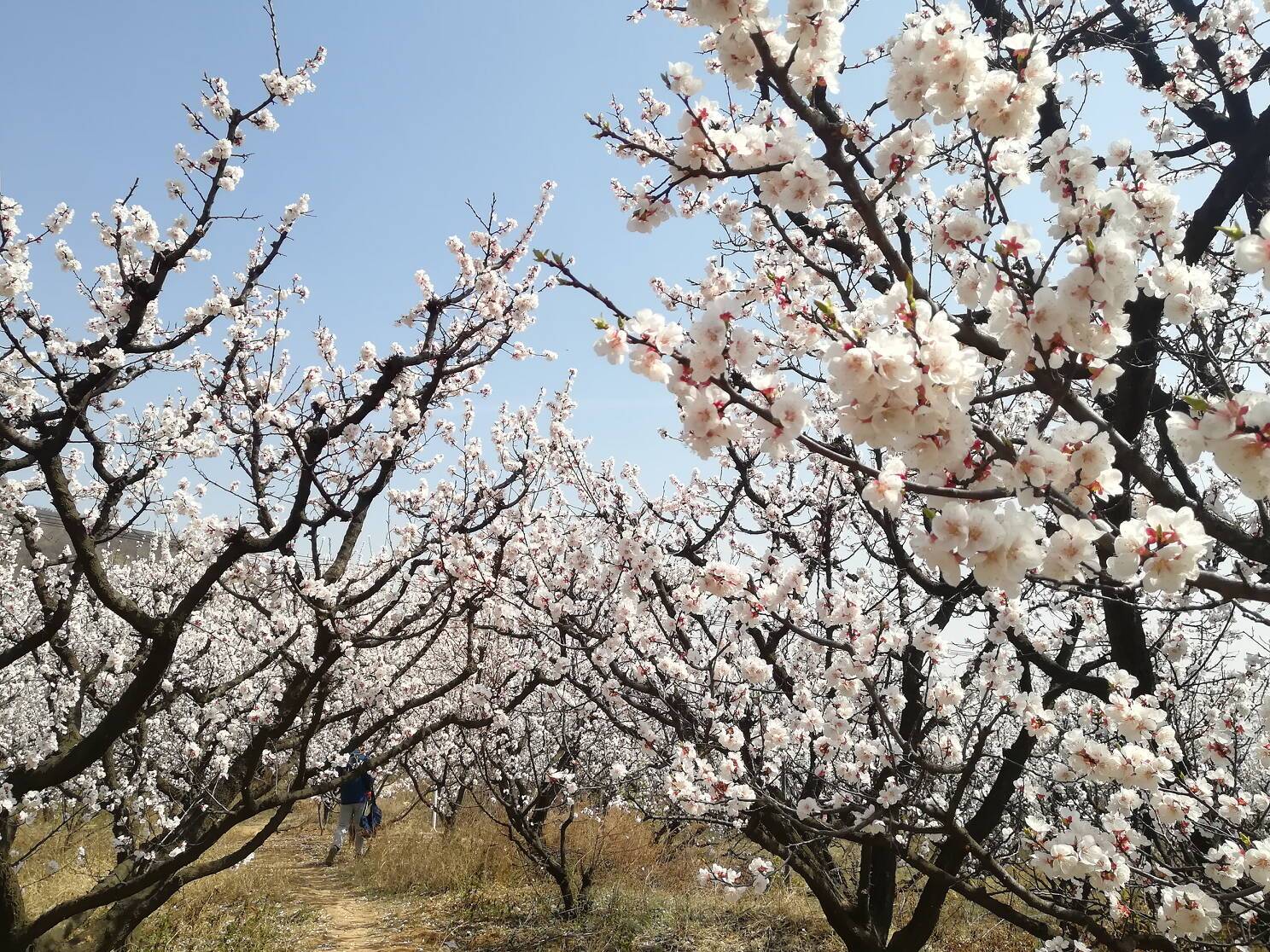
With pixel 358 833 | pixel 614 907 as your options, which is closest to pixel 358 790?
pixel 358 833

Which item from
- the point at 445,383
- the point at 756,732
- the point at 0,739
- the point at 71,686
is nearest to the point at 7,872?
the point at 71,686

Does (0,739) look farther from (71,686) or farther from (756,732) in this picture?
(756,732)

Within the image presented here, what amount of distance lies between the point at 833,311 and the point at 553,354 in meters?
4.79

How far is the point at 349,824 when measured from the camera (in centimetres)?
1320

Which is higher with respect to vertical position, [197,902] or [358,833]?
[197,902]

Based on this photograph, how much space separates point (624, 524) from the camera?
6.09 m

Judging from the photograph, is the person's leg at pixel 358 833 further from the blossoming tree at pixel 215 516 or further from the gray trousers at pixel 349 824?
the blossoming tree at pixel 215 516

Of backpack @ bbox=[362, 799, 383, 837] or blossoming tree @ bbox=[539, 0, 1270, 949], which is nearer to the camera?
blossoming tree @ bbox=[539, 0, 1270, 949]

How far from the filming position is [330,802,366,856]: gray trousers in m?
12.9

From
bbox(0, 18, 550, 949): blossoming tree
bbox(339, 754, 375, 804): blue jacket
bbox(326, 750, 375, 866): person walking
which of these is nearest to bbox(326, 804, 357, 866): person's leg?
bbox(326, 750, 375, 866): person walking

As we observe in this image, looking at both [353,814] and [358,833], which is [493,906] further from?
[353,814]

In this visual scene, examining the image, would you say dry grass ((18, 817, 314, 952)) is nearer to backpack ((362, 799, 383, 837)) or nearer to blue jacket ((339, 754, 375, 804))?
blue jacket ((339, 754, 375, 804))

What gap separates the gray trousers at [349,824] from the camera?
12.9 metres

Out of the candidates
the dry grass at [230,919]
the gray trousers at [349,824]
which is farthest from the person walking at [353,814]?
the dry grass at [230,919]
